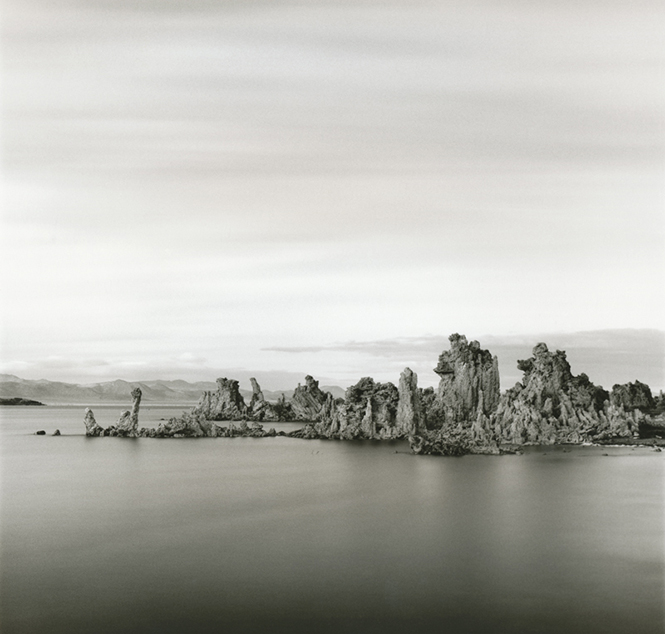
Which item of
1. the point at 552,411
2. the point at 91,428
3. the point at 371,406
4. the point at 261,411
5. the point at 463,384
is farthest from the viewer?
the point at 261,411

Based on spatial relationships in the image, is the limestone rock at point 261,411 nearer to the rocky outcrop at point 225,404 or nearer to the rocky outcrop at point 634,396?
the rocky outcrop at point 225,404

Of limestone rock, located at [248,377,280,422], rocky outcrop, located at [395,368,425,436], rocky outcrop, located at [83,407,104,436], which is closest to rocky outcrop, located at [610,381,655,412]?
rocky outcrop, located at [395,368,425,436]

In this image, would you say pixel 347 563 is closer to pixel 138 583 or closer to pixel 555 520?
pixel 138 583

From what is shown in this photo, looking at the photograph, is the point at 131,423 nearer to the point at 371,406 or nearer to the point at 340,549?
the point at 371,406

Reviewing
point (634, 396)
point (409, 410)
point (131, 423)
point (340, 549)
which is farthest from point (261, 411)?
point (340, 549)

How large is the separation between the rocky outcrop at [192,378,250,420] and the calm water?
8844 cm

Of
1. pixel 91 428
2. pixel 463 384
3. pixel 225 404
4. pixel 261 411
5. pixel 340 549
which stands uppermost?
pixel 463 384

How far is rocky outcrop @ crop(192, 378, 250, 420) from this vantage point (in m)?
148

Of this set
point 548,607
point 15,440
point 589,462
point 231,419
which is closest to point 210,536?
point 548,607

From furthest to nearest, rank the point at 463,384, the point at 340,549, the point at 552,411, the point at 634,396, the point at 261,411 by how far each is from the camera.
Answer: the point at 261,411 → the point at 463,384 → the point at 634,396 → the point at 552,411 → the point at 340,549

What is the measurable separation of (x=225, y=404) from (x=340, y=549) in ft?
398

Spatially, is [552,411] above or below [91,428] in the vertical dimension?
above

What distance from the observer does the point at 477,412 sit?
89188mm

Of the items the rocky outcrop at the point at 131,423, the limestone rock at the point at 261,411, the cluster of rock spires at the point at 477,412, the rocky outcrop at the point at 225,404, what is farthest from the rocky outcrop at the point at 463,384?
the rocky outcrop at the point at 225,404
